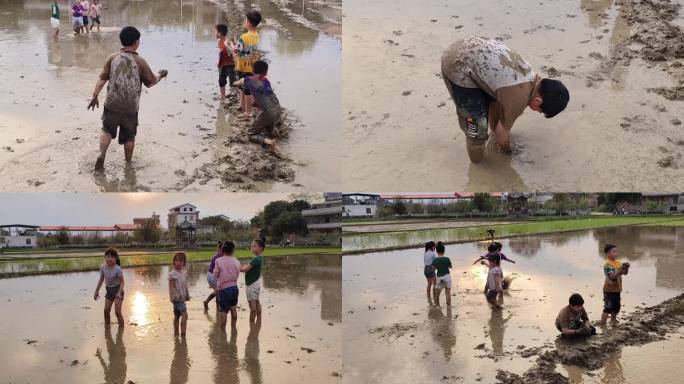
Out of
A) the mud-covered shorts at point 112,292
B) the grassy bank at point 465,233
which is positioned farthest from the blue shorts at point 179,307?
the grassy bank at point 465,233

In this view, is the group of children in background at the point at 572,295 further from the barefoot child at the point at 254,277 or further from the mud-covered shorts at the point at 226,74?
the mud-covered shorts at the point at 226,74

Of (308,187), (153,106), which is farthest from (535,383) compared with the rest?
(153,106)

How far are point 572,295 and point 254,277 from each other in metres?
3.39

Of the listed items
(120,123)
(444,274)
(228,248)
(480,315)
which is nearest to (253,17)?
(120,123)

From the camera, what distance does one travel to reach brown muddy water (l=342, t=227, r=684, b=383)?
478 centimetres

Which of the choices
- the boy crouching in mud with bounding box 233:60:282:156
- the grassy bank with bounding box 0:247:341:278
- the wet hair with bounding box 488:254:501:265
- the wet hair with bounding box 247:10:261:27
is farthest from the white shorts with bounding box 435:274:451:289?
the grassy bank with bounding box 0:247:341:278

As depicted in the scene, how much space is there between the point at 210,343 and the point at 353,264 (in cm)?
505

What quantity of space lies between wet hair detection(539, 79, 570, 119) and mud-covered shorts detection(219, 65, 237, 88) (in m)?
4.51

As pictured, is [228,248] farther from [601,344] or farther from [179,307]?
[601,344]

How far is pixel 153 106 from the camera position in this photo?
7.66 meters

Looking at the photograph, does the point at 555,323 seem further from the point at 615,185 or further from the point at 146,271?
the point at 146,271

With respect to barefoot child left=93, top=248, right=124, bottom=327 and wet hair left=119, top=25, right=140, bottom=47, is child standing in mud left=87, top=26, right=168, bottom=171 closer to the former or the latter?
wet hair left=119, top=25, right=140, bottom=47

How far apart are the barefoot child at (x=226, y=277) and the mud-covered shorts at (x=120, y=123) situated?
5.32ft

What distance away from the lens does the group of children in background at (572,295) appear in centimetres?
550
